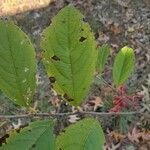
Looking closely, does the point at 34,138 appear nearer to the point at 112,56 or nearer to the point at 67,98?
the point at 67,98

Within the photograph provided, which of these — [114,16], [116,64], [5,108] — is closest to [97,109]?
[5,108]

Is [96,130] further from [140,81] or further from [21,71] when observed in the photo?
[140,81]

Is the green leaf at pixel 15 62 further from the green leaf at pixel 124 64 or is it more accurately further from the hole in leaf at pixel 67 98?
the green leaf at pixel 124 64

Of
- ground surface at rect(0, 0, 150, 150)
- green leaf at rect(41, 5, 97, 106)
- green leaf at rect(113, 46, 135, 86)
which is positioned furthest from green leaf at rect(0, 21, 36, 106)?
ground surface at rect(0, 0, 150, 150)

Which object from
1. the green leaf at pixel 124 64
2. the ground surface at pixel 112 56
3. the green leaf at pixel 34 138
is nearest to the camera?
the green leaf at pixel 34 138

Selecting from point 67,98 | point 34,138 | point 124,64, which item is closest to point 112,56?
point 124,64

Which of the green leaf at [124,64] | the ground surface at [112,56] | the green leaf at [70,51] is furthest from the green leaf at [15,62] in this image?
the ground surface at [112,56]
